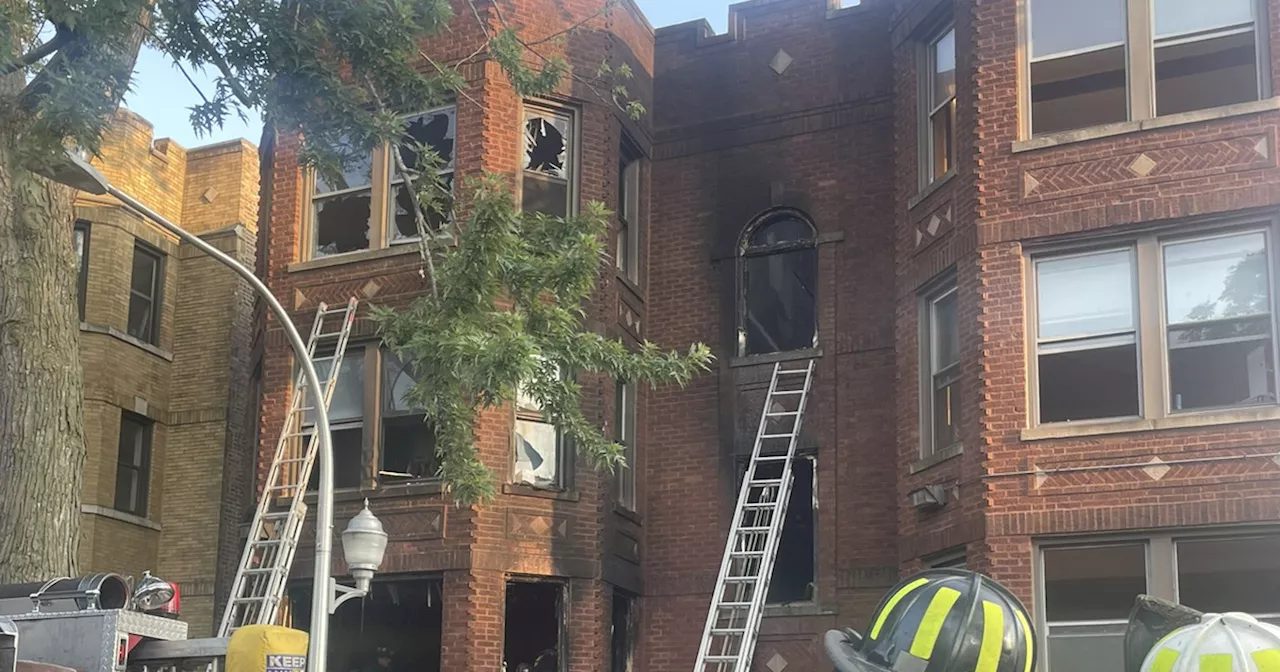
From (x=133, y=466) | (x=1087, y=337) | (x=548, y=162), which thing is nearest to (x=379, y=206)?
(x=548, y=162)

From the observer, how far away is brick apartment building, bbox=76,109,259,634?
66.2 feet

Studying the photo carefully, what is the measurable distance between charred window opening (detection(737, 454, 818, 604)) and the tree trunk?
765 cm

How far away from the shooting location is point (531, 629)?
53.8ft

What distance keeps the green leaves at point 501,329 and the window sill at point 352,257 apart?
3322 millimetres

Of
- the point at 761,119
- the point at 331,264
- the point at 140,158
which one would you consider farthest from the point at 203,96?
the point at 140,158

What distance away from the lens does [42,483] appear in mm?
10828

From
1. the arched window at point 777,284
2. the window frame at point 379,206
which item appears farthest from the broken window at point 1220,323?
the window frame at point 379,206

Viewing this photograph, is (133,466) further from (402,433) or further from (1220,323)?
(1220,323)

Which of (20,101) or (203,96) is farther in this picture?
(203,96)

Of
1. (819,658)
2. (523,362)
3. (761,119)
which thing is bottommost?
(819,658)

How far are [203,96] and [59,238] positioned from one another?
1587 millimetres

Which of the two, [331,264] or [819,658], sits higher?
[331,264]

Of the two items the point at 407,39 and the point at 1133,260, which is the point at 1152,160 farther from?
the point at 407,39

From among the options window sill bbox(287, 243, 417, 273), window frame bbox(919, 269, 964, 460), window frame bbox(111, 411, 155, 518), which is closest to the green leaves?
window frame bbox(919, 269, 964, 460)
